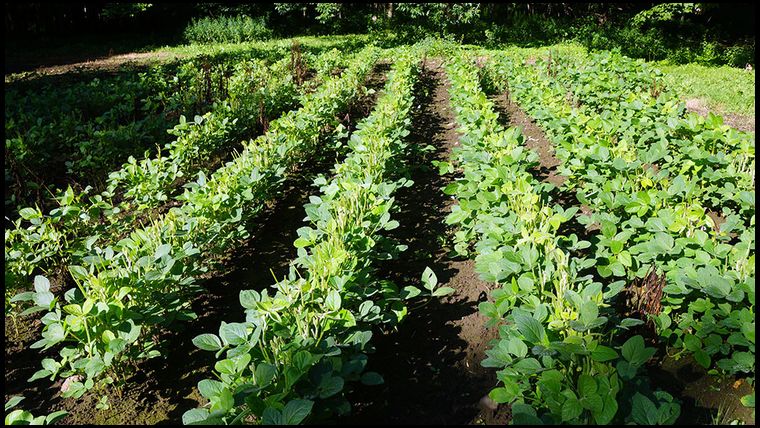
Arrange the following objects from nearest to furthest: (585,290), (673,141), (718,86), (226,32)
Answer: (585,290), (673,141), (718,86), (226,32)

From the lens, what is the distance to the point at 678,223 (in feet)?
8.29

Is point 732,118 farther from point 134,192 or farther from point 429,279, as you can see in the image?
point 134,192

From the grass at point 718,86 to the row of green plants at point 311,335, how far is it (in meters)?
6.77

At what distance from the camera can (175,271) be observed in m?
2.55

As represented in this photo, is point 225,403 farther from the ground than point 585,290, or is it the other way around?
point 585,290

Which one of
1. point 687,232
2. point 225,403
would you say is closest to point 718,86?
point 687,232

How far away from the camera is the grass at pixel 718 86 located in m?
7.15

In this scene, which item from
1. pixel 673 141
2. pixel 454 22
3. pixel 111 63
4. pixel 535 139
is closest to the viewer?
pixel 673 141

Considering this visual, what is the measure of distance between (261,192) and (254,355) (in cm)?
210

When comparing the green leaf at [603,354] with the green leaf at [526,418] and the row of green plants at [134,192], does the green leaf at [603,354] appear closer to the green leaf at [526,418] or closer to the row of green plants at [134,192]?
the green leaf at [526,418]

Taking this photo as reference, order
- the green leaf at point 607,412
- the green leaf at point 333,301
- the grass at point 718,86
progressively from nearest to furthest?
the green leaf at point 607,412 → the green leaf at point 333,301 → the grass at point 718,86

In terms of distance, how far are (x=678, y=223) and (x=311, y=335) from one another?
6.48 ft

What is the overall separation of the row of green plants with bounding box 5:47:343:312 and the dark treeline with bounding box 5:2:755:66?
11.6 m

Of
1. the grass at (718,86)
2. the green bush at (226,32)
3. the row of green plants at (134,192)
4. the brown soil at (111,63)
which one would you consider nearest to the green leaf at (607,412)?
the row of green plants at (134,192)
